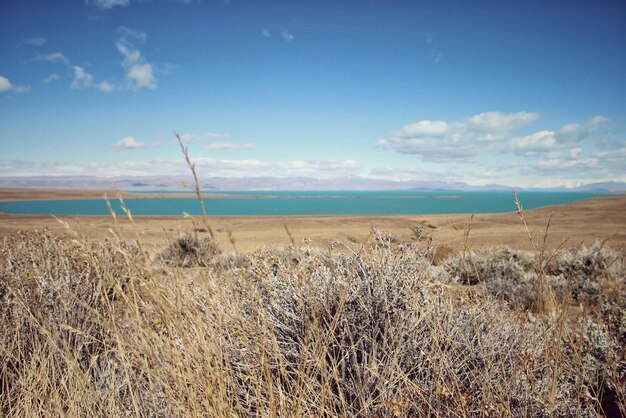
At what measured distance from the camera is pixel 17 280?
154 inches

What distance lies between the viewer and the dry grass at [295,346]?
192 centimetres

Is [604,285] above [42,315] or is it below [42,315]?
below

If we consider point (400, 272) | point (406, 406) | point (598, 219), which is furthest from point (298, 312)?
point (598, 219)

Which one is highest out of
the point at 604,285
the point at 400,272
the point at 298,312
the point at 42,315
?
the point at 400,272

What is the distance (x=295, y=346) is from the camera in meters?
2.88

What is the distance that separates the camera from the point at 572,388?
8.86 feet

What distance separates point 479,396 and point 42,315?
13.5ft

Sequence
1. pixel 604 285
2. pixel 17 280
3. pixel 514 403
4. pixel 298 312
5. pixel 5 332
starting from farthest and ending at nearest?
pixel 604 285, pixel 17 280, pixel 5 332, pixel 298 312, pixel 514 403

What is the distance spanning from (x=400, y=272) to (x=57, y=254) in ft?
14.7

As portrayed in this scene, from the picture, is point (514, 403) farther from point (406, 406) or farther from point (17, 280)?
point (17, 280)

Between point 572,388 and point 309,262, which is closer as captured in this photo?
point 572,388

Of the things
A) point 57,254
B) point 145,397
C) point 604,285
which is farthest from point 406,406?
point 604,285

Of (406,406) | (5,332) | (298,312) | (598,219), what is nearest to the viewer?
(406,406)

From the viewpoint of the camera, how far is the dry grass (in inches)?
75.7
